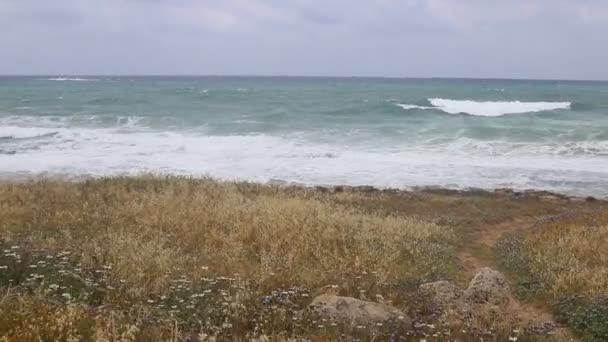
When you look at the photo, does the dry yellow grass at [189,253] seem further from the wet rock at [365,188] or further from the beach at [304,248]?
the wet rock at [365,188]

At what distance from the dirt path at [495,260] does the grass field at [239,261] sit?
7 centimetres

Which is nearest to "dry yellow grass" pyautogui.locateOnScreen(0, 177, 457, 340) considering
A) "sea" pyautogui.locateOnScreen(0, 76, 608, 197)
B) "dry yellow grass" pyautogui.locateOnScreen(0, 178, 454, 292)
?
"dry yellow grass" pyautogui.locateOnScreen(0, 178, 454, 292)

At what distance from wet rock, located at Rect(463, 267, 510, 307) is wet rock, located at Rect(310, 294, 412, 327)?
176cm

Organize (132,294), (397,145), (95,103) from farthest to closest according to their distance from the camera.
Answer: (95,103) < (397,145) < (132,294)

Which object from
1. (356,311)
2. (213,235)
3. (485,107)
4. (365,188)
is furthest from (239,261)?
(485,107)

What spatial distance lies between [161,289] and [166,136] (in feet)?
97.8

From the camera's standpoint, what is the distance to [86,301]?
6.99 m

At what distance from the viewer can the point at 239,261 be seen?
989 cm

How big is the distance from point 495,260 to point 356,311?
Result: 6.13 meters

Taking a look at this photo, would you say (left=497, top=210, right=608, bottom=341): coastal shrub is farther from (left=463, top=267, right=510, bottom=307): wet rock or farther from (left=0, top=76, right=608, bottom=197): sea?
(left=0, top=76, right=608, bottom=197): sea

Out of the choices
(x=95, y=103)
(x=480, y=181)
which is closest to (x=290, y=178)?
(x=480, y=181)

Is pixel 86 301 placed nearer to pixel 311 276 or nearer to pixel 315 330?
pixel 315 330

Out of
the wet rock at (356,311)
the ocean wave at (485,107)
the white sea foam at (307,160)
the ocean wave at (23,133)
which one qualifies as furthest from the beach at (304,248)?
the ocean wave at (485,107)

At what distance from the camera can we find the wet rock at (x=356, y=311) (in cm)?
702
